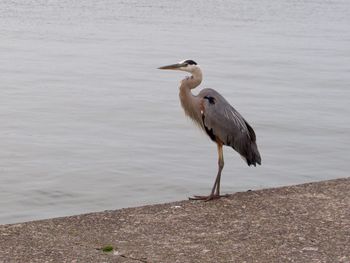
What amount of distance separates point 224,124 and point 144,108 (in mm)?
7435

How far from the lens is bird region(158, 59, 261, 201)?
816cm

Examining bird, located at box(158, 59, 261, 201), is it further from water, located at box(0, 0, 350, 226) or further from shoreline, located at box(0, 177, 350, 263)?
water, located at box(0, 0, 350, 226)

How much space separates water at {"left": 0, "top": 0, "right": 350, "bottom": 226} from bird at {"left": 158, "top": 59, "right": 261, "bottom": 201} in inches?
93.1

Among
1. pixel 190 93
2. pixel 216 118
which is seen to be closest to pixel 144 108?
pixel 190 93

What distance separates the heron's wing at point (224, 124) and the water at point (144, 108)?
2.46 metres

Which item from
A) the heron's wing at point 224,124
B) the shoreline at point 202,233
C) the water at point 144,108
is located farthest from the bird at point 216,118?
the water at point 144,108

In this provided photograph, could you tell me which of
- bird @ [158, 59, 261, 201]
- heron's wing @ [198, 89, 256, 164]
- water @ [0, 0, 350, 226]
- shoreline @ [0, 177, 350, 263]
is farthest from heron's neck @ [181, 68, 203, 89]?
water @ [0, 0, 350, 226]

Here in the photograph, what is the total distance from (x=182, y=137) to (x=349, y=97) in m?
5.14

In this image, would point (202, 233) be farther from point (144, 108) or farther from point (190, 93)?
point (144, 108)

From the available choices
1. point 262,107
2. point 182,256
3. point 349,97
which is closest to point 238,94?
point 262,107

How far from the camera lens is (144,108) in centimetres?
1551

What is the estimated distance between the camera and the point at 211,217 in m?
7.17

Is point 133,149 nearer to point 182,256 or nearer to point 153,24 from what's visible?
point 182,256

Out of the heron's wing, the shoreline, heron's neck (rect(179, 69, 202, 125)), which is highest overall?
heron's neck (rect(179, 69, 202, 125))
